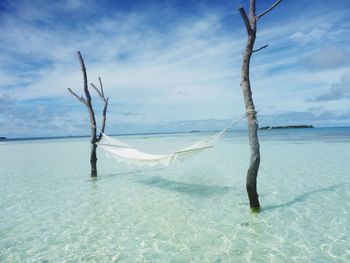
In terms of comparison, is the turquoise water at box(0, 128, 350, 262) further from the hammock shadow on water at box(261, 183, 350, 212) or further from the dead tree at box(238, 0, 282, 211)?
the dead tree at box(238, 0, 282, 211)

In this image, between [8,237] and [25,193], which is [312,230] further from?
[25,193]

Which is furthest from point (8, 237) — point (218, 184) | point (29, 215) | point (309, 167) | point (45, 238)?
point (309, 167)

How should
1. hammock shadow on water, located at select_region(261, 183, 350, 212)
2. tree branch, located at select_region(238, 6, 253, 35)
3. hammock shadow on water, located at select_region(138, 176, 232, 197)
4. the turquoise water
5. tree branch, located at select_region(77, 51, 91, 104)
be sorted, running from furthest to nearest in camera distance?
tree branch, located at select_region(77, 51, 91, 104) → hammock shadow on water, located at select_region(138, 176, 232, 197) → hammock shadow on water, located at select_region(261, 183, 350, 212) → tree branch, located at select_region(238, 6, 253, 35) → the turquoise water

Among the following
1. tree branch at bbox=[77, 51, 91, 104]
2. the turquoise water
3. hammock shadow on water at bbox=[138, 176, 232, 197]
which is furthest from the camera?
tree branch at bbox=[77, 51, 91, 104]

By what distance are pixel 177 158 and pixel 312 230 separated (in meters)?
2.72

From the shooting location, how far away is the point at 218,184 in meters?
8.05

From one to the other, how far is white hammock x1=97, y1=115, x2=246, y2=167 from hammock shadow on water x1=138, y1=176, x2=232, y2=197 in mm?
1061

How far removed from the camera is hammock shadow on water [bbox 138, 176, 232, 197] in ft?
23.3

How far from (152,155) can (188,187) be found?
1.48m

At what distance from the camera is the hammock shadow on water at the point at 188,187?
710 centimetres

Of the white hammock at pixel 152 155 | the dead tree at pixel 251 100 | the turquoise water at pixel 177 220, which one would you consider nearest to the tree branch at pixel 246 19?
the dead tree at pixel 251 100

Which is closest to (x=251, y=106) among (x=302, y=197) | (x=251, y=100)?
(x=251, y=100)

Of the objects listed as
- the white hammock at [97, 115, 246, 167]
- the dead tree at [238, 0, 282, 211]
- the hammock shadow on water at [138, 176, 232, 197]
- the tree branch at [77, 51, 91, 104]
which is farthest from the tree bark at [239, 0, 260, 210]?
the tree branch at [77, 51, 91, 104]

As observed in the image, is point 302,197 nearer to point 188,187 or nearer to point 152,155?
point 188,187
